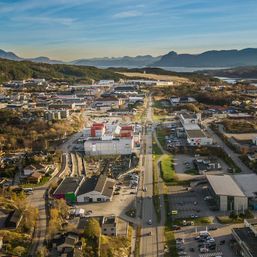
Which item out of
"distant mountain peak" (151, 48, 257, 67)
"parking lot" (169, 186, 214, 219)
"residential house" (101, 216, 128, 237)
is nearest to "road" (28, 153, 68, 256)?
"residential house" (101, 216, 128, 237)

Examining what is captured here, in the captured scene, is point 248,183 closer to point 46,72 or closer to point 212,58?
point 46,72

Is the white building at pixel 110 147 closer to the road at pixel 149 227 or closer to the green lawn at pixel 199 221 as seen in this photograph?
the road at pixel 149 227

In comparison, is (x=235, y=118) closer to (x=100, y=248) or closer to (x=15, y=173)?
(x=15, y=173)

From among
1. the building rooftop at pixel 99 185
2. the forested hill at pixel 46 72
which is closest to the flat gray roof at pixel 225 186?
the building rooftop at pixel 99 185

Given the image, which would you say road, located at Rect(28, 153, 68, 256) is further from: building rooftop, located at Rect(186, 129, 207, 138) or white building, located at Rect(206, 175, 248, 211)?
building rooftop, located at Rect(186, 129, 207, 138)

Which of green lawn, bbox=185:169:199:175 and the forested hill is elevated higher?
the forested hill

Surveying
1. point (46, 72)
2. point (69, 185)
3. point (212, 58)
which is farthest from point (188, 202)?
point (212, 58)
